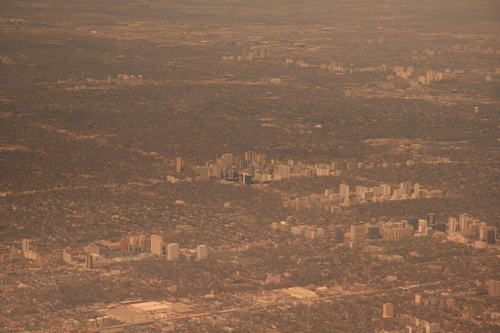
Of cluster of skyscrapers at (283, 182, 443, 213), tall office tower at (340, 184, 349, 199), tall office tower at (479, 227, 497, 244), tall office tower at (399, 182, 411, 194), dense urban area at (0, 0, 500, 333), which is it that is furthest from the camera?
tall office tower at (399, 182, 411, 194)

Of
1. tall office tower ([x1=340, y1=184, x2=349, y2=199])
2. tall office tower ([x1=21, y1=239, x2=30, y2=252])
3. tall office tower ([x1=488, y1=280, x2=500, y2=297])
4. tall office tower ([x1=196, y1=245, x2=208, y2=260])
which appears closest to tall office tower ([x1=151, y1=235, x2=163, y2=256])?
tall office tower ([x1=196, y1=245, x2=208, y2=260])

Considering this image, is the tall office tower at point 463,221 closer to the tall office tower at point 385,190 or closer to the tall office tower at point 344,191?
the tall office tower at point 385,190

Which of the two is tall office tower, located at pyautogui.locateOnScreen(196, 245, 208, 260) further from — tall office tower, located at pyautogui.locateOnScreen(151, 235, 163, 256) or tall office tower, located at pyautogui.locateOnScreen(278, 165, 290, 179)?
tall office tower, located at pyautogui.locateOnScreen(278, 165, 290, 179)

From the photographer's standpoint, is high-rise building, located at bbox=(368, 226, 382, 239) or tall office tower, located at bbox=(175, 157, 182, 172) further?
tall office tower, located at bbox=(175, 157, 182, 172)

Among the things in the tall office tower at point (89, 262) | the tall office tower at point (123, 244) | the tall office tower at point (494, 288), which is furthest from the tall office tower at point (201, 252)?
the tall office tower at point (494, 288)

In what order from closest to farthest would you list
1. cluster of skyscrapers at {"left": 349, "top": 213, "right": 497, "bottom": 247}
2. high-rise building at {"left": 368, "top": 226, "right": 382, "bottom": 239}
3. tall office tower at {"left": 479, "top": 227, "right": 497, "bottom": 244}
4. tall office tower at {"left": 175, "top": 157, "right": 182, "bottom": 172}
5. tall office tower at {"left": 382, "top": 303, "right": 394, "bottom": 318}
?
tall office tower at {"left": 382, "top": 303, "right": 394, "bottom": 318}
high-rise building at {"left": 368, "top": 226, "right": 382, "bottom": 239}
cluster of skyscrapers at {"left": 349, "top": 213, "right": 497, "bottom": 247}
tall office tower at {"left": 479, "top": 227, "right": 497, "bottom": 244}
tall office tower at {"left": 175, "top": 157, "right": 182, "bottom": 172}

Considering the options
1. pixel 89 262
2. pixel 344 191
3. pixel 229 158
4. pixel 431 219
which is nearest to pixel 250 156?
pixel 229 158

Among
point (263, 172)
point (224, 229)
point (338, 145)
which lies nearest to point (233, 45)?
point (338, 145)
